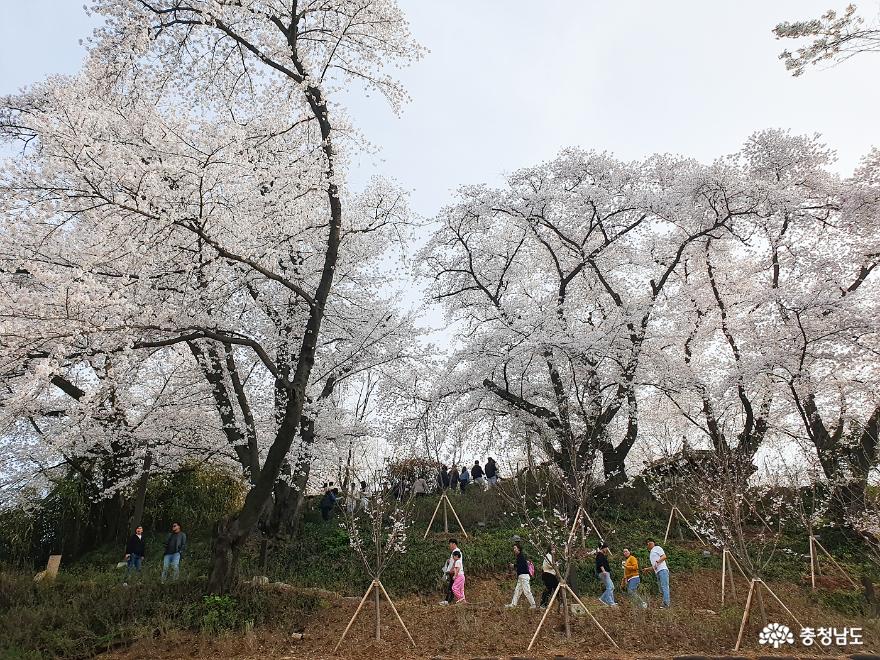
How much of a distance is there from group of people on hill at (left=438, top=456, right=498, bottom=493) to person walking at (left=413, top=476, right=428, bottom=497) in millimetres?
495

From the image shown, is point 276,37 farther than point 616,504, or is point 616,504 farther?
point 616,504

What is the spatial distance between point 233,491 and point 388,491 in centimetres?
615

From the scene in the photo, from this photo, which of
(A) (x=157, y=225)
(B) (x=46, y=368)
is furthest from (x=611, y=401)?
(B) (x=46, y=368)

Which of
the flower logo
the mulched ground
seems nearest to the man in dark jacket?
the mulched ground

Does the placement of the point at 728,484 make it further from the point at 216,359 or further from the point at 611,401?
the point at 216,359

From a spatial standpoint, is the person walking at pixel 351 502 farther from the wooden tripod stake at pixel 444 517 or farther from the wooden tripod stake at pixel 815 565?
the wooden tripod stake at pixel 815 565

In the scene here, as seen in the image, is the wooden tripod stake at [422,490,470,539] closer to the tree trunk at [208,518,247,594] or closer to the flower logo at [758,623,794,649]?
the tree trunk at [208,518,247,594]

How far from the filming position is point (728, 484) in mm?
8305

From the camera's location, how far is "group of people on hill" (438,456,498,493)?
18.4m

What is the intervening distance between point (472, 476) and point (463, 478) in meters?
0.76

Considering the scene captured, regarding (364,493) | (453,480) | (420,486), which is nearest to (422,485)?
(420,486)

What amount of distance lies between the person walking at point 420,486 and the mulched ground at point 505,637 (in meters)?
8.00

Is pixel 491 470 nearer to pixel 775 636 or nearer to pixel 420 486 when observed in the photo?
pixel 420 486

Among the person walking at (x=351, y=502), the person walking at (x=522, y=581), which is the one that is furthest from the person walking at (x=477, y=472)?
the person walking at (x=522, y=581)
